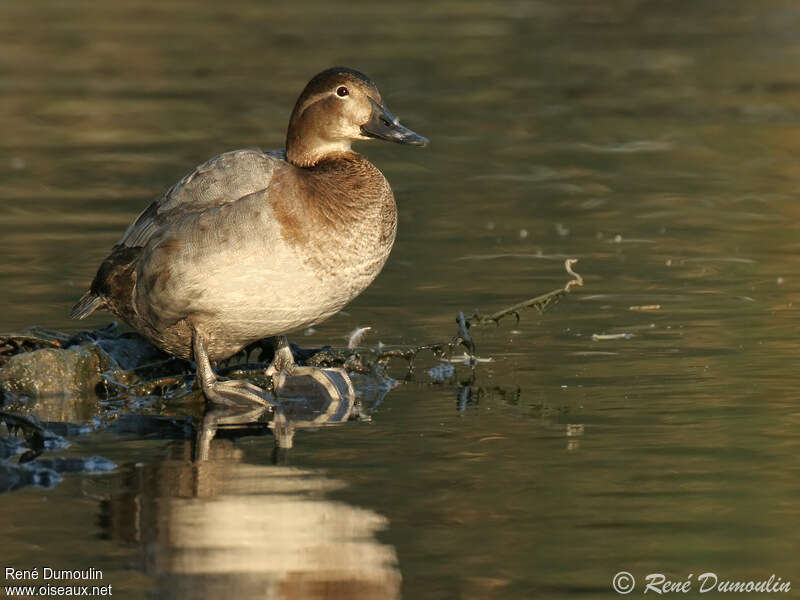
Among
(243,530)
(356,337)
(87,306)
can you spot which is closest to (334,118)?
(356,337)

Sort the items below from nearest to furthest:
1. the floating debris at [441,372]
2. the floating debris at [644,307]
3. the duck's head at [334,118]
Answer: the duck's head at [334,118] → the floating debris at [441,372] → the floating debris at [644,307]

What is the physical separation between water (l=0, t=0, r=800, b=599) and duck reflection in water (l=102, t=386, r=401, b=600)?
1 centimetres

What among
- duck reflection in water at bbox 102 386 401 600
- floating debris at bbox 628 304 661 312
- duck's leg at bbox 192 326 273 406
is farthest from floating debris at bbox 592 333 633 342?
duck reflection in water at bbox 102 386 401 600

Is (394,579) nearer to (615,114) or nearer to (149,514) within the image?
(149,514)

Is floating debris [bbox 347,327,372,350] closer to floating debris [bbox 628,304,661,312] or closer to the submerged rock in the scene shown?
the submerged rock

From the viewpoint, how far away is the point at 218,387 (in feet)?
24.5

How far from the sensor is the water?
17.4ft

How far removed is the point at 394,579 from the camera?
16.4ft

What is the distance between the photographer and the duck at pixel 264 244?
7.03m

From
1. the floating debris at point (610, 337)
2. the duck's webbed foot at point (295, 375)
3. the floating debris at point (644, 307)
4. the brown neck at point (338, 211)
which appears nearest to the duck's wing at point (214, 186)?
the brown neck at point (338, 211)

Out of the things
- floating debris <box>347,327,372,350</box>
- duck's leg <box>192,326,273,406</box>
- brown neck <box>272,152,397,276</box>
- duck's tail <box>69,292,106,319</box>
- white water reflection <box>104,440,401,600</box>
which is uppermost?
brown neck <box>272,152,397,276</box>

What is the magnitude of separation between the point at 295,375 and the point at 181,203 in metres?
0.98

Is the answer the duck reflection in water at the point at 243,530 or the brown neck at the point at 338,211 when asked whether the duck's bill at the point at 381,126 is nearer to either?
the brown neck at the point at 338,211

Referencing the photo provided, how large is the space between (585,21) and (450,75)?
4784 mm
